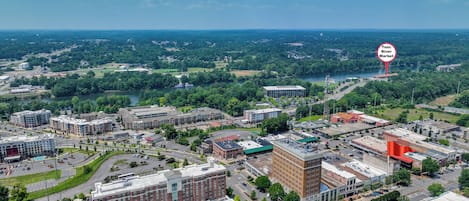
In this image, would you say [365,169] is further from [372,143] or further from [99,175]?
[99,175]


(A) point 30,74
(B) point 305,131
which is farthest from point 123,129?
(A) point 30,74

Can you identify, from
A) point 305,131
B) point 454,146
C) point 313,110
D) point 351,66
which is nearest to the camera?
point 454,146

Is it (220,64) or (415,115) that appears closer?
(415,115)

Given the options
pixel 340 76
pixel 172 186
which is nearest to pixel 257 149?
pixel 172 186

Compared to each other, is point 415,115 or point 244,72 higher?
point 244,72

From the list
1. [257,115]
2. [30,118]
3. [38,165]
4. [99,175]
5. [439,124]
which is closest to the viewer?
[99,175]

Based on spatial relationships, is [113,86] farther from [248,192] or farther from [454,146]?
[454,146]

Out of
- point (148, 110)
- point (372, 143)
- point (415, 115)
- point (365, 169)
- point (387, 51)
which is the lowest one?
point (365, 169)
